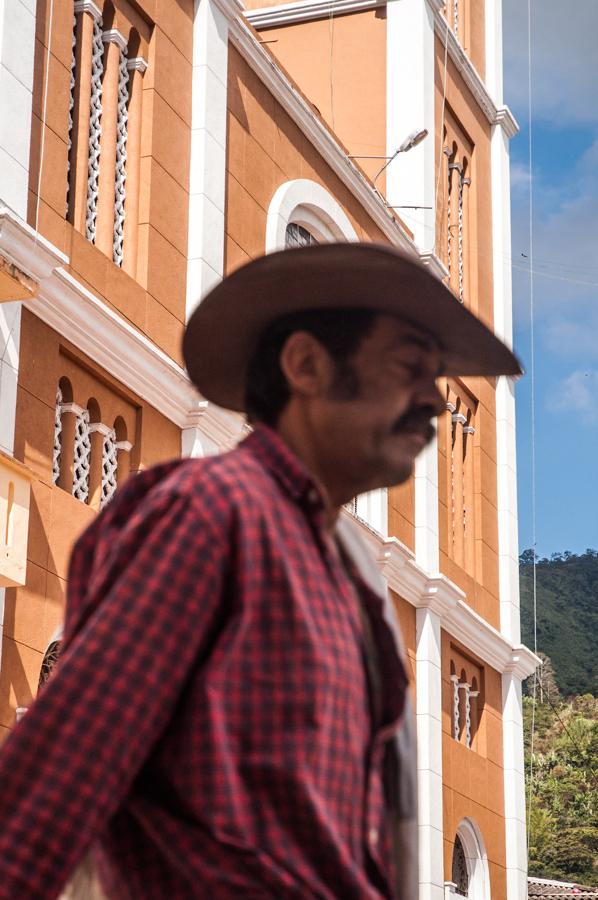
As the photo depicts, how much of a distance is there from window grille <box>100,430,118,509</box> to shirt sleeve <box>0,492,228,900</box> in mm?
11615

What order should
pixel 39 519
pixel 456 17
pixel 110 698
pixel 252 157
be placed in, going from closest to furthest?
pixel 110 698, pixel 39 519, pixel 252 157, pixel 456 17

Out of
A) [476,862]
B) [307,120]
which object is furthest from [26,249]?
[476,862]

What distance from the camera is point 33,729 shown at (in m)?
1.84

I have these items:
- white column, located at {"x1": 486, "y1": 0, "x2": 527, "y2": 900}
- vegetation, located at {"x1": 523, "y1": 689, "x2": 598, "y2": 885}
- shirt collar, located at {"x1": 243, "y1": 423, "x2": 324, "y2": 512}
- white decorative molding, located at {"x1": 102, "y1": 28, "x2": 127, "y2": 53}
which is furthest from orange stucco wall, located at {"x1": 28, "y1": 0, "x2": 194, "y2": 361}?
vegetation, located at {"x1": 523, "y1": 689, "x2": 598, "y2": 885}

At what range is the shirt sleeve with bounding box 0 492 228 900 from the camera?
5.85 ft

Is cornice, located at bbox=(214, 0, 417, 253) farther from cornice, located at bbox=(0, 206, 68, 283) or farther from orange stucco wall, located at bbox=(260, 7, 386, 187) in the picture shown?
cornice, located at bbox=(0, 206, 68, 283)

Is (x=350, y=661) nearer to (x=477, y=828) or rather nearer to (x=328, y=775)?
(x=328, y=775)

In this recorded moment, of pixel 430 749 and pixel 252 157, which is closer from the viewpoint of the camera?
pixel 252 157

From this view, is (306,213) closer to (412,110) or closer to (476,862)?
(412,110)

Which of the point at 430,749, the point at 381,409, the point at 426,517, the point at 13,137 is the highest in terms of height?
the point at 426,517

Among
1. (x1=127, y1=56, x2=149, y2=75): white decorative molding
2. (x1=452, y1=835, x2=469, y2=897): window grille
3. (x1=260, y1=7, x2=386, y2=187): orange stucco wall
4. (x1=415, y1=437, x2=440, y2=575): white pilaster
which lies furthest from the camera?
(x1=260, y1=7, x2=386, y2=187): orange stucco wall

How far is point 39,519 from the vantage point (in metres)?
12.1

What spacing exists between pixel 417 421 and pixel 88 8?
12.4 meters

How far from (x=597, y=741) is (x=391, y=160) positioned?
3824 cm
